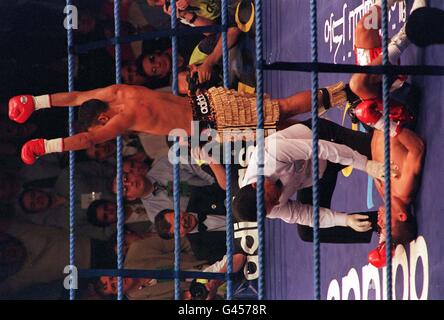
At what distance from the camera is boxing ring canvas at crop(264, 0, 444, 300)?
2406 millimetres

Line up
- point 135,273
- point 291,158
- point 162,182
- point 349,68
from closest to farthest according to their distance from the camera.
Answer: point 349,68, point 135,273, point 291,158, point 162,182

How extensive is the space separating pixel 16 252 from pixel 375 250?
2.23 m

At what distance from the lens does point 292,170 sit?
8.87ft

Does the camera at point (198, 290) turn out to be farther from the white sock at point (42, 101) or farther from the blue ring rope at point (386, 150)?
the blue ring rope at point (386, 150)

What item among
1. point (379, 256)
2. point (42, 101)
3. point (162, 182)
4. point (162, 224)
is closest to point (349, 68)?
point (379, 256)

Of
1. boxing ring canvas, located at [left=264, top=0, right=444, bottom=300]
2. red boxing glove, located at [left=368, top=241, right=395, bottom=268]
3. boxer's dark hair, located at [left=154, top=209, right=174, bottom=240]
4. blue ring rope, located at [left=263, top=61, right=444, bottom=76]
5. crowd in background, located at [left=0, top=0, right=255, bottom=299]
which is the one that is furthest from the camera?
crowd in background, located at [left=0, top=0, right=255, bottom=299]

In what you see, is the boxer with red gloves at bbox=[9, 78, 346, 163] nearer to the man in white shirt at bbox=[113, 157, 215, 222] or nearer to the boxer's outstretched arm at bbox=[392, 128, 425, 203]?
the boxer's outstretched arm at bbox=[392, 128, 425, 203]

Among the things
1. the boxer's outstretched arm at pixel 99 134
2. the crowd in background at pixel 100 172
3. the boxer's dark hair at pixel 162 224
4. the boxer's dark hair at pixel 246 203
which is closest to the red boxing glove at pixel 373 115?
the boxer's dark hair at pixel 246 203

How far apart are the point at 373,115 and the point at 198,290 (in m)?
1.72

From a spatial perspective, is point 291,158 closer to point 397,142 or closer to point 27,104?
point 397,142

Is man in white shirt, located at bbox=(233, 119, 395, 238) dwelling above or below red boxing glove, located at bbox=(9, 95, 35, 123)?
below

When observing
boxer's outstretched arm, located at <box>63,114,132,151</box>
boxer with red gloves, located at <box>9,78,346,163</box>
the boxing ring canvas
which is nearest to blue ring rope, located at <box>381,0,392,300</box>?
the boxing ring canvas

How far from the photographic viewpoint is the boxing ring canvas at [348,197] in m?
2.41

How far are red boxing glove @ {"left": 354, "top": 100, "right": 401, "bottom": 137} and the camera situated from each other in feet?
5.46
